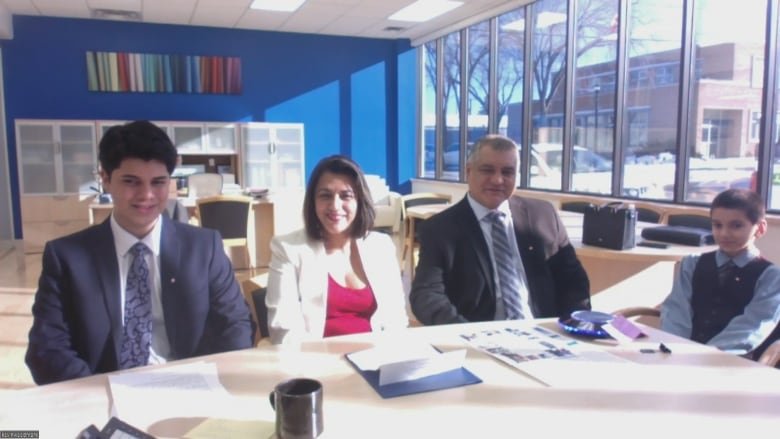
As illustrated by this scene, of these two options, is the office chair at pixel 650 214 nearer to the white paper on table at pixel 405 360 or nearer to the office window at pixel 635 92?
the office window at pixel 635 92

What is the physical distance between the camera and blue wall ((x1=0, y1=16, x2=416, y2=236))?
7488mm

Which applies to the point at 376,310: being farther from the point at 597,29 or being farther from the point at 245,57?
the point at 245,57

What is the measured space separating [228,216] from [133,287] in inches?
152

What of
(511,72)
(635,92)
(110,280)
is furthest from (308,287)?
(511,72)

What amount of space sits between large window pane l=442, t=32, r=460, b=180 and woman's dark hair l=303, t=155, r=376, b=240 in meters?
6.82

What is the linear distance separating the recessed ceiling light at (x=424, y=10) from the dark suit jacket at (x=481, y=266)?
5.44 meters

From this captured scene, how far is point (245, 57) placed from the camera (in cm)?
841

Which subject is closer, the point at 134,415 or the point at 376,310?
the point at 134,415

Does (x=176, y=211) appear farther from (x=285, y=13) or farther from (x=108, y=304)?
(x=285, y=13)

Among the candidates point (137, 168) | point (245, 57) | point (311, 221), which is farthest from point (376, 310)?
point (245, 57)

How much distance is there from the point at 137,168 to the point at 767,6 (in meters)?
4.81

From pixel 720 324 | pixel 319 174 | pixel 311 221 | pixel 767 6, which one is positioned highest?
pixel 767 6

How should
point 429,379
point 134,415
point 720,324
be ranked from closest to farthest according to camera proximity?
point 134,415
point 429,379
point 720,324

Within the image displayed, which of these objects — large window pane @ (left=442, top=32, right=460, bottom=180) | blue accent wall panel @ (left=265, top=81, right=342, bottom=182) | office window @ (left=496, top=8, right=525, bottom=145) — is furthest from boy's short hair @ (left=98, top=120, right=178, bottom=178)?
large window pane @ (left=442, top=32, right=460, bottom=180)
